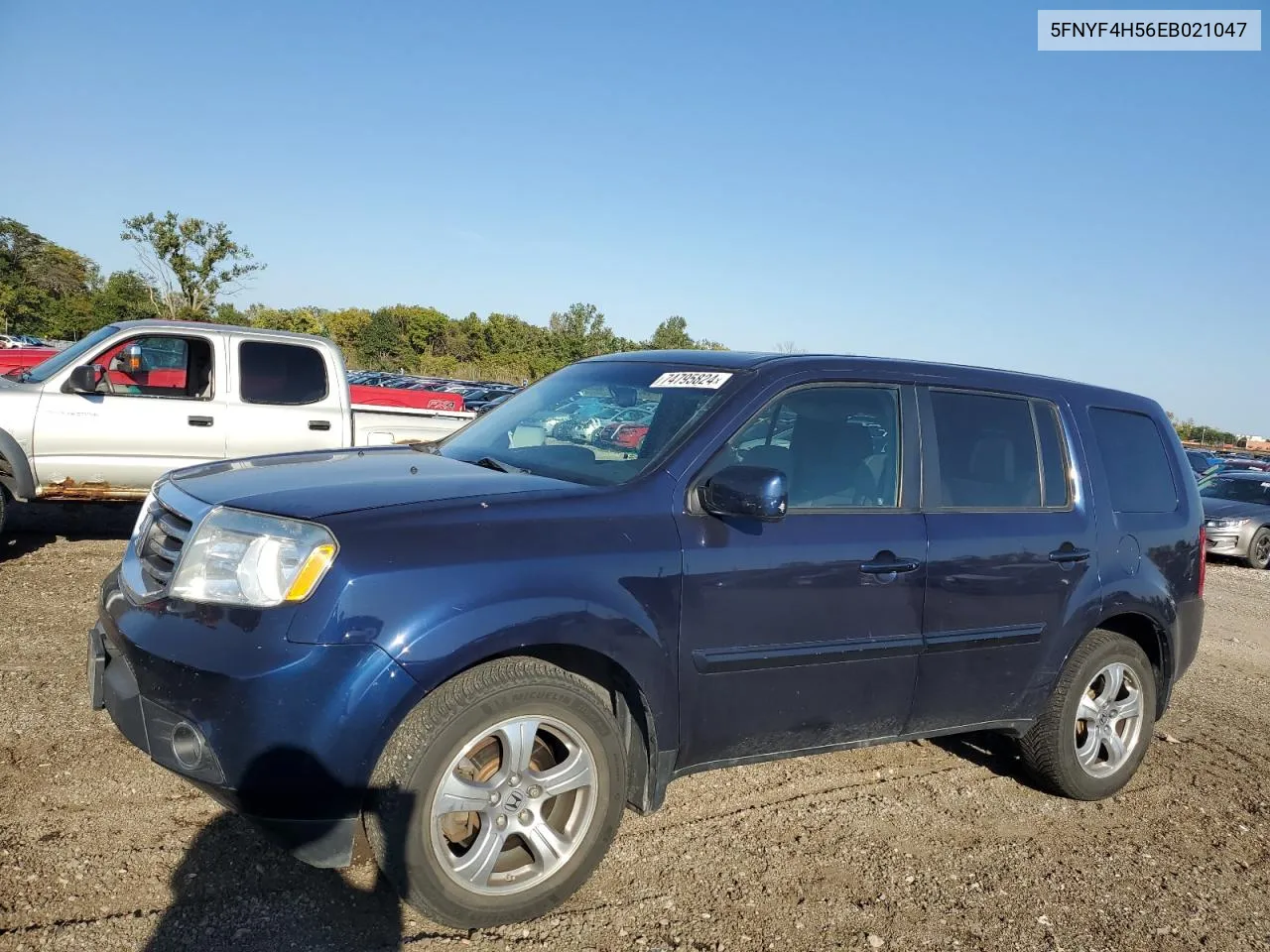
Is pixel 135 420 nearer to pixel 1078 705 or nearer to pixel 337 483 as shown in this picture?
pixel 337 483

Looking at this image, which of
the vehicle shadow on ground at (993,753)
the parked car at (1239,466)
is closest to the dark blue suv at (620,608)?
the vehicle shadow on ground at (993,753)

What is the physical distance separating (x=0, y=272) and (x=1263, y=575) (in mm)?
68537

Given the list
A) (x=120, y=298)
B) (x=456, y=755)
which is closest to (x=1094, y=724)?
(x=456, y=755)

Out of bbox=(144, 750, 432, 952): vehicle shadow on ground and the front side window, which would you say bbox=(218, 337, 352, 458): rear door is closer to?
the front side window

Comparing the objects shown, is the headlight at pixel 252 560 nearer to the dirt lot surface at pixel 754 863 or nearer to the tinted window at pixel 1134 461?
the dirt lot surface at pixel 754 863

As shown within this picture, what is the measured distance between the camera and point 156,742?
9.34 feet

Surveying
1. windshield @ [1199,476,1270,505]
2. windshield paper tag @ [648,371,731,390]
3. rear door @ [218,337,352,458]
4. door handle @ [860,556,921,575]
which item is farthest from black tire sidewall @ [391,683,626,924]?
windshield @ [1199,476,1270,505]

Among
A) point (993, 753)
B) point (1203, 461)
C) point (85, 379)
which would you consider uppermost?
point (85, 379)

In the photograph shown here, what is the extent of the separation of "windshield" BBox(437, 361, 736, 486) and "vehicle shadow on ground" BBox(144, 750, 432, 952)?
1.38 metres

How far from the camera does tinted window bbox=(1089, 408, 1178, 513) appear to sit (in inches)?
183

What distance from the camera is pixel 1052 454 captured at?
14.5 ft

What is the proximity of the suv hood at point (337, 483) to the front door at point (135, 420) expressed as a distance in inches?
185

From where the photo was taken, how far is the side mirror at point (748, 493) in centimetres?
318

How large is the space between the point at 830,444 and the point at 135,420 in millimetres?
6495
